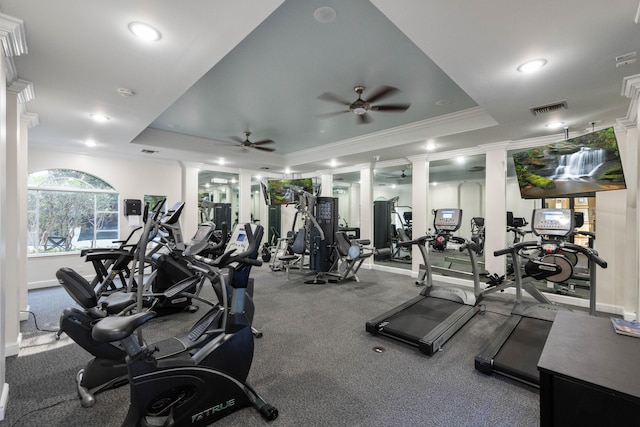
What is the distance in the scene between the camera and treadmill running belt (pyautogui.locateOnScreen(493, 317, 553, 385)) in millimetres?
2426

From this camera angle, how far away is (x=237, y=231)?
253cm

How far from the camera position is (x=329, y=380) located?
246 centimetres

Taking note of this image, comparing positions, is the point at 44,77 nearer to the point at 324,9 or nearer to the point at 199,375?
the point at 324,9

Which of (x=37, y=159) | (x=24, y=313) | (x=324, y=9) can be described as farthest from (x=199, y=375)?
(x=37, y=159)

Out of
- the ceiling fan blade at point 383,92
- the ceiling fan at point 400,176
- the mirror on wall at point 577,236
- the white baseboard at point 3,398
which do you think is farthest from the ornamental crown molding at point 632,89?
the white baseboard at point 3,398

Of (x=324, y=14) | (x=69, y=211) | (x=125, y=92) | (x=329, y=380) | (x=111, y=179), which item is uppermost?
(x=324, y=14)

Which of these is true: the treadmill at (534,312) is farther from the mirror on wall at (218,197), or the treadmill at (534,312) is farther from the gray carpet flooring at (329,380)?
the mirror on wall at (218,197)

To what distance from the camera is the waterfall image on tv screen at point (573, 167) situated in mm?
3514

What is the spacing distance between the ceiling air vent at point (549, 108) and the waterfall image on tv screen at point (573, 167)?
0.63 m

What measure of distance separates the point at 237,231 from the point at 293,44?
2.00m

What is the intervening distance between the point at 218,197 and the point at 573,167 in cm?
859

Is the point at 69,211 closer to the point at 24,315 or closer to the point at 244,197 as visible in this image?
the point at 24,315

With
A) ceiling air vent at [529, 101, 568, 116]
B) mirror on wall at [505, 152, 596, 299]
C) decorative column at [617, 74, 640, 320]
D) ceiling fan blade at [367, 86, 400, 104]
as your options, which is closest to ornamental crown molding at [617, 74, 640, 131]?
ceiling air vent at [529, 101, 568, 116]

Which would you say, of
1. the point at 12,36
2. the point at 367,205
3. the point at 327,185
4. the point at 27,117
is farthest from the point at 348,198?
the point at 12,36
